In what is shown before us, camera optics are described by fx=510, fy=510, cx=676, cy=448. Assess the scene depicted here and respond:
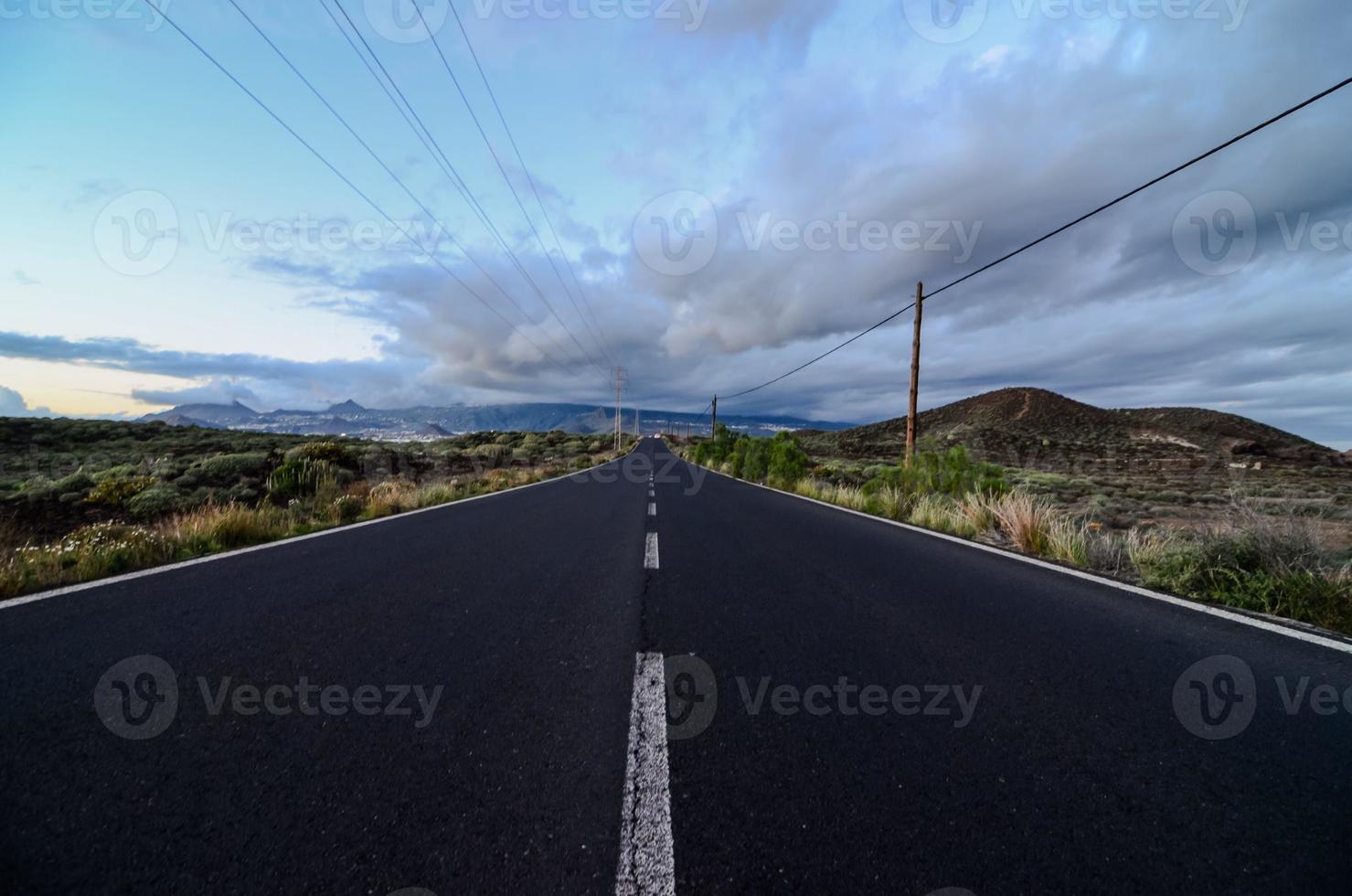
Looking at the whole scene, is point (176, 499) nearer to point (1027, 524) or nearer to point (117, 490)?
point (117, 490)

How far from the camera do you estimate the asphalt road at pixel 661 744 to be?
1582mm

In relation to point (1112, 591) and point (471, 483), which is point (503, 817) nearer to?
point (1112, 591)

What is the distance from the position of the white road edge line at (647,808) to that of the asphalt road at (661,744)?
15mm

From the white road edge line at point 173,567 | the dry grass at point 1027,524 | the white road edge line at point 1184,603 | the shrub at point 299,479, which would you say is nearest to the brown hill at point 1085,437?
the dry grass at point 1027,524

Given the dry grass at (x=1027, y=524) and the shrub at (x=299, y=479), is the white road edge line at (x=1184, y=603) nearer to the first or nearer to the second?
the dry grass at (x=1027, y=524)

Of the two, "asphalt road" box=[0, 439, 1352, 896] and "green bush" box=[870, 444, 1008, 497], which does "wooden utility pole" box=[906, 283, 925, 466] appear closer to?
"green bush" box=[870, 444, 1008, 497]

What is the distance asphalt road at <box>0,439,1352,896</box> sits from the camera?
1.58 m

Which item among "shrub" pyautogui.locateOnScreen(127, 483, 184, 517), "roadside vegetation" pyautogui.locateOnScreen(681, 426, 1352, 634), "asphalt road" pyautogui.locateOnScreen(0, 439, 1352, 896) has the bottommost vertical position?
"shrub" pyautogui.locateOnScreen(127, 483, 184, 517)

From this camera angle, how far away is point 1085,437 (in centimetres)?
6300

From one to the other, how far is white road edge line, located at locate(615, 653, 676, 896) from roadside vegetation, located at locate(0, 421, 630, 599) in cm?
562

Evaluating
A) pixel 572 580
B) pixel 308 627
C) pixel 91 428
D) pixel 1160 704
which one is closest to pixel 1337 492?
pixel 1160 704

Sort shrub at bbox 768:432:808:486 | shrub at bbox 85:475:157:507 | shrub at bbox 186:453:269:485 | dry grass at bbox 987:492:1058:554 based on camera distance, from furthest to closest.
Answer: shrub at bbox 768:432:808:486, shrub at bbox 186:453:269:485, shrub at bbox 85:475:157:507, dry grass at bbox 987:492:1058:554

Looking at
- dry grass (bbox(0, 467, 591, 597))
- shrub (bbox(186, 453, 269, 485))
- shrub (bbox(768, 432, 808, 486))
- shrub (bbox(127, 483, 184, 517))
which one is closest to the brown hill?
shrub (bbox(768, 432, 808, 486))

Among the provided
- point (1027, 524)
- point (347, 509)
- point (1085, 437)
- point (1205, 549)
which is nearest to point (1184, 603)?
point (1205, 549)
